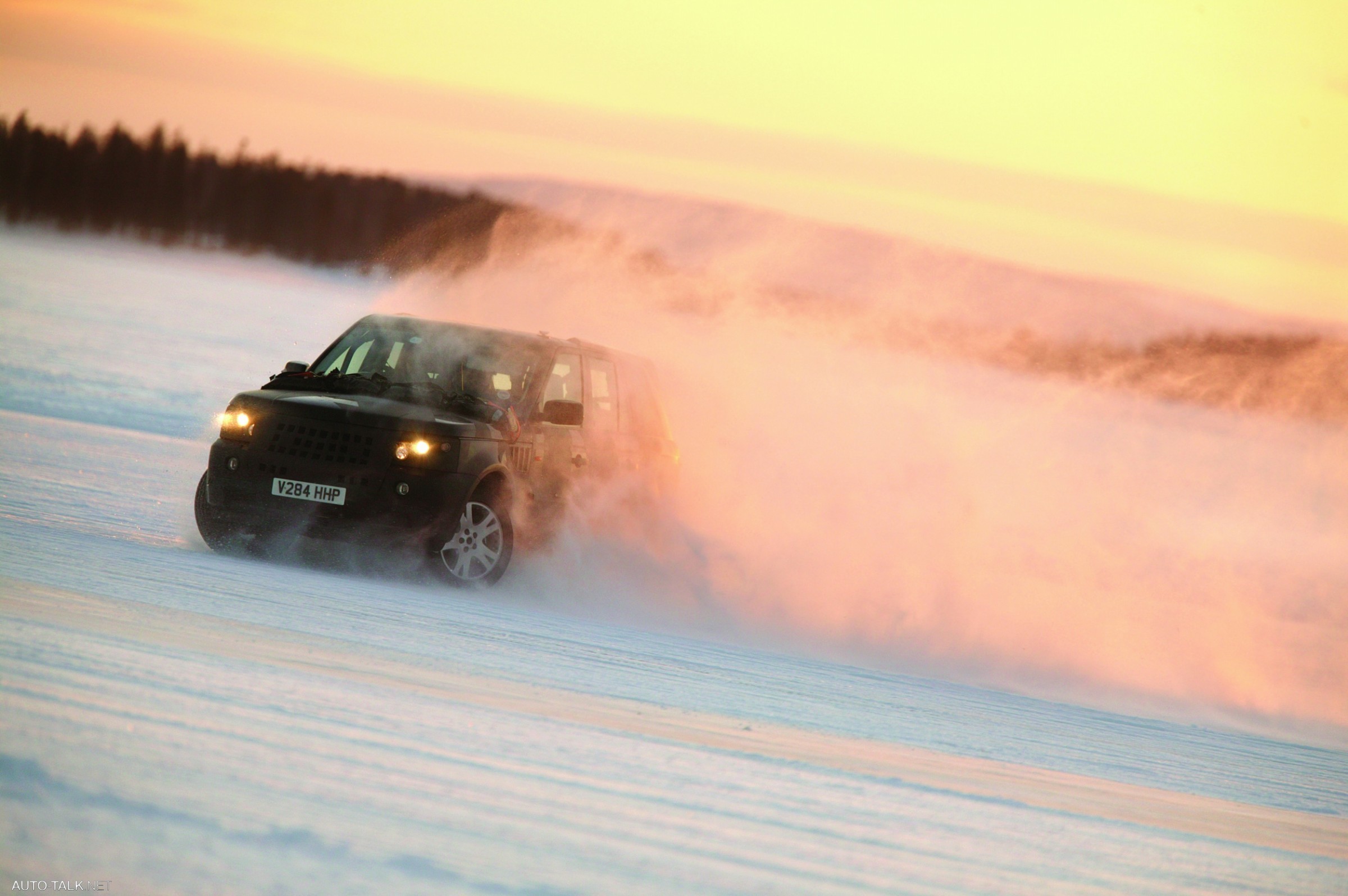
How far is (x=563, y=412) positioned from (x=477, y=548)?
3.28 ft

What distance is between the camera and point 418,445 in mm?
9523

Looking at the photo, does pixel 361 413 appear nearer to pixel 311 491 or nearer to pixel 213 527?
pixel 311 491

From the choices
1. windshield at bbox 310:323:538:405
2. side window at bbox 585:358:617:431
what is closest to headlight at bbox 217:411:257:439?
windshield at bbox 310:323:538:405

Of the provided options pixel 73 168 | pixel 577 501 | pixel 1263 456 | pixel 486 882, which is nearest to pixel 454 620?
pixel 577 501

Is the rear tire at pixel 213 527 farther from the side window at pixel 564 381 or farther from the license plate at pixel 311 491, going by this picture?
the side window at pixel 564 381

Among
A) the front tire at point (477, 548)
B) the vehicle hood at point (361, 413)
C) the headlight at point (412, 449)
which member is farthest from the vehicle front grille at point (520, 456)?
the headlight at point (412, 449)

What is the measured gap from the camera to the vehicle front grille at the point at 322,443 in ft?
31.2

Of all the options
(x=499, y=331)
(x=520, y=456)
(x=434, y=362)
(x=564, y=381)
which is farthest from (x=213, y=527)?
(x=564, y=381)

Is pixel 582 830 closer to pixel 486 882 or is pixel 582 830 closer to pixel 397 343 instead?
pixel 486 882

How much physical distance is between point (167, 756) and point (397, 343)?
6.82 m

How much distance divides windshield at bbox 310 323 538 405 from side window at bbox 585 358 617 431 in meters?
0.54

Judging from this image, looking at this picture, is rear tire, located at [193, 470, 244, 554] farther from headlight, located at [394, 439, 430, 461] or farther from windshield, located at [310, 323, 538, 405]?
headlight, located at [394, 439, 430, 461]

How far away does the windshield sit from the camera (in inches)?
406

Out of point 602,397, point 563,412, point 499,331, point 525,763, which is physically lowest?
point 525,763
